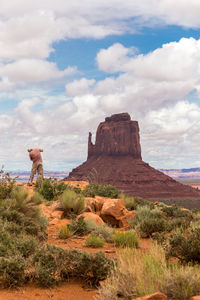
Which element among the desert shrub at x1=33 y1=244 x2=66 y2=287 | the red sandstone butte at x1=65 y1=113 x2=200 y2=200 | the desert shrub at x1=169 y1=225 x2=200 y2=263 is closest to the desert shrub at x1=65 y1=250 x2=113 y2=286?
the desert shrub at x1=33 y1=244 x2=66 y2=287

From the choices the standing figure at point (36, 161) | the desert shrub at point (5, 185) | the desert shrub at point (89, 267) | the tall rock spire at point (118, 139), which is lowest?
the desert shrub at point (89, 267)

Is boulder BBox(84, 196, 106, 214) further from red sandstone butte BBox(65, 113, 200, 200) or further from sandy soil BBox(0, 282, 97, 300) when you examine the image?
red sandstone butte BBox(65, 113, 200, 200)

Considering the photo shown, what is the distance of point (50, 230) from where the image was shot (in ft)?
38.9

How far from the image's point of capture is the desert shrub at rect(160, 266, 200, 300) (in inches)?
158

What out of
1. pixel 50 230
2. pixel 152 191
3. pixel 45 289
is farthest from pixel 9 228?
pixel 152 191

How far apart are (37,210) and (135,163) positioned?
119630 millimetres

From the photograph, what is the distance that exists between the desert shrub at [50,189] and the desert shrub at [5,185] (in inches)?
158

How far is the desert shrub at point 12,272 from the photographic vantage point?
5.62 m

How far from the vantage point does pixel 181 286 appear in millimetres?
4129

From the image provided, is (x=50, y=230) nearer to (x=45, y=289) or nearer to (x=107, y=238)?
(x=107, y=238)

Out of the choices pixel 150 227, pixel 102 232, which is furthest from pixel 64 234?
pixel 150 227

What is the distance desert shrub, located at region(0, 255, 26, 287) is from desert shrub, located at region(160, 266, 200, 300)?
2.69m

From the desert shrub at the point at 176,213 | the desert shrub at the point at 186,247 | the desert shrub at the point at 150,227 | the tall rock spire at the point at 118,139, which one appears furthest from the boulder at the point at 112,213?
the tall rock spire at the point at 118,139

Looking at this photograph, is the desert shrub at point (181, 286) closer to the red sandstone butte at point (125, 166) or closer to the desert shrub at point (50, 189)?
the desert shrub at point (50, 189)
